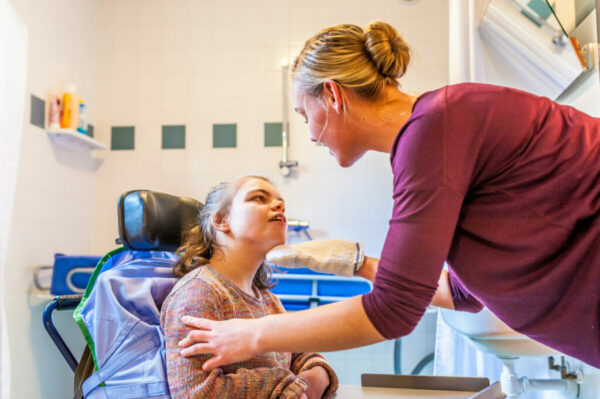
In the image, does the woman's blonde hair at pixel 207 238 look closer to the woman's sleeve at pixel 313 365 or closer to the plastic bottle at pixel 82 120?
the woman's sleeve at pixel 313 365

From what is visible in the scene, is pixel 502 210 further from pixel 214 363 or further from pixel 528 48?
pixel 528 48

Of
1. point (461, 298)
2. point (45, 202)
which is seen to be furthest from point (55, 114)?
point (461, 298)

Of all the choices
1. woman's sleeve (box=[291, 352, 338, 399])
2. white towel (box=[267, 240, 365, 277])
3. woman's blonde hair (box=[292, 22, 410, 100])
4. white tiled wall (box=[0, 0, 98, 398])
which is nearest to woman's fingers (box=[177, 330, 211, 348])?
white towel (box=[267, 240, 365, 277])

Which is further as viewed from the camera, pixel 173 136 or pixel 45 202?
pixel 173 136

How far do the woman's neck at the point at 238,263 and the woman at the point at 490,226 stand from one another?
57 centimetres

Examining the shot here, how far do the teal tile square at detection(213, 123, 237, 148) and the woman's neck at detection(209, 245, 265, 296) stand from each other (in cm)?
189

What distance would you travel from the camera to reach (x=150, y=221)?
1418 mm

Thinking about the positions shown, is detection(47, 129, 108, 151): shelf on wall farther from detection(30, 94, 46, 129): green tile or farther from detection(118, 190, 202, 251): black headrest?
detection(118, 190, 202, 251): black headrest

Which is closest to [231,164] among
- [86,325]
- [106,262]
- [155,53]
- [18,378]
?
[155,53]

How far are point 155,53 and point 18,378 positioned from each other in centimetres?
211

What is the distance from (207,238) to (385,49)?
0.82m

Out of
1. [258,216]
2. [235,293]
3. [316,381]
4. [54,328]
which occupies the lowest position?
[316,381]

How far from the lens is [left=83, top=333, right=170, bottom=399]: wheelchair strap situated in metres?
1.16

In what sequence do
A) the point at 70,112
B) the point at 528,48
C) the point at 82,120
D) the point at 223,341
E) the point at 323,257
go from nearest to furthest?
the point at 223,341 < the point at 323,257 < the point at 528,48 < the point at 70,112 < the point at 82,120
